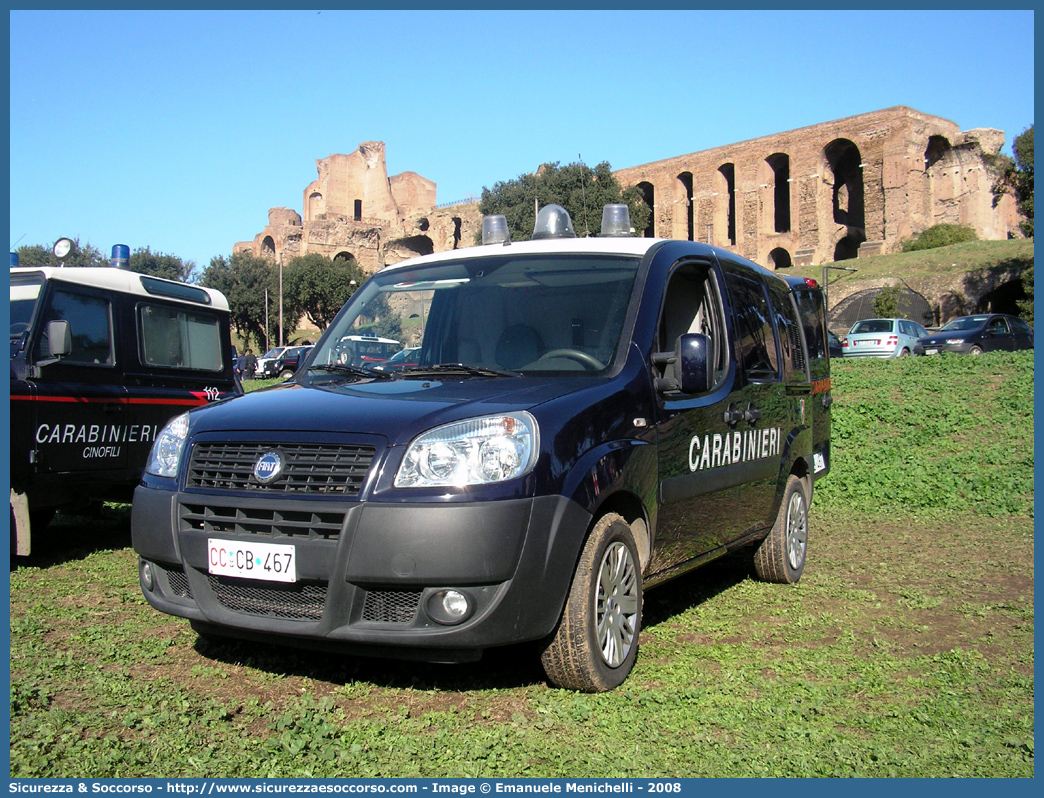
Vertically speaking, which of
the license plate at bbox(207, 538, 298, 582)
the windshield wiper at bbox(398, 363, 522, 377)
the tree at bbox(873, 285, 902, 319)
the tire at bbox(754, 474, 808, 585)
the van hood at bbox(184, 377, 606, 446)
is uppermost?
the tree at bbox(873, 285, 902, 319)

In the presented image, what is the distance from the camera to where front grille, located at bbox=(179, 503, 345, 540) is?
11.5ft

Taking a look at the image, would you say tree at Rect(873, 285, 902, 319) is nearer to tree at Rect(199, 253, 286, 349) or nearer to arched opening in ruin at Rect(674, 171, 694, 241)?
arched opening in ruin at Rect(674, 171, 694, 241)

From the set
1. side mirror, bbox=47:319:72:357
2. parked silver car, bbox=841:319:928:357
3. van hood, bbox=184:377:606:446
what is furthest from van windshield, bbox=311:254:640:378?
parked silver car, bbox=841:319:928:357

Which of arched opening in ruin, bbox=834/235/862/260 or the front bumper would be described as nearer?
the front bumper

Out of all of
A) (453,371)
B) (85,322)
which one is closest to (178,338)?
(85,322)

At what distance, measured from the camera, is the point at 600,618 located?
12.9 ft

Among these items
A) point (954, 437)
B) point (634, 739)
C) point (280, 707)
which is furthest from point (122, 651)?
point (954, 437)

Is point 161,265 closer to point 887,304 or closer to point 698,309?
point 887,304

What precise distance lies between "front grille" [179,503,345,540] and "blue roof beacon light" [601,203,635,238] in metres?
3.14

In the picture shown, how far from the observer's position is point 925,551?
770 cm

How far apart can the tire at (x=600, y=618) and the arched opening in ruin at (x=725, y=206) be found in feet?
200

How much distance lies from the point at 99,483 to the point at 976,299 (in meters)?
41.0

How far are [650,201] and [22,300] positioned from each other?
214ft

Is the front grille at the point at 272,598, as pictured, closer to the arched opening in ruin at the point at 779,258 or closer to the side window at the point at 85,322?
the side window at the point at 85,322
